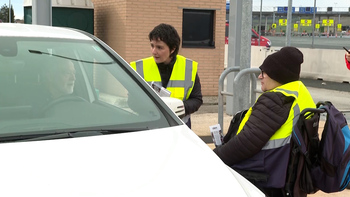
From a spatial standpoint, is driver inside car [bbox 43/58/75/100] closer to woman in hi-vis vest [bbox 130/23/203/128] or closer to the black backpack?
woman in hi-vis vest [bbox 130/23/203/128]

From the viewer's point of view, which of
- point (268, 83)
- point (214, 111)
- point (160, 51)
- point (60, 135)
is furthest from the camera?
point (214, 111)

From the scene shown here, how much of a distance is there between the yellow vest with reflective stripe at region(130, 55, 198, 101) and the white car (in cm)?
84

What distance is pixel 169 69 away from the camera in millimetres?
4301

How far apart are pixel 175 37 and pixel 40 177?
7.78 ft

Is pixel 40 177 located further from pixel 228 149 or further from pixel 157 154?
pixel 228 149

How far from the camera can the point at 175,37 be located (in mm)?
4254

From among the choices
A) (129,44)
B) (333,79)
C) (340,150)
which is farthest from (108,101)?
(333,79)

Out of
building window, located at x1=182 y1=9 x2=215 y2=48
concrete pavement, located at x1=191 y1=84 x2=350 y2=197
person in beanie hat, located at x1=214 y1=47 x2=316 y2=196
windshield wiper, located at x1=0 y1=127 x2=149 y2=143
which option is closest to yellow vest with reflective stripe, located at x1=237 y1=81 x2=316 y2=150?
person in beanie hat, located at x1=214 y1=47 x2=316 y2=196

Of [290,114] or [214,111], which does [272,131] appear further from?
[214,111]

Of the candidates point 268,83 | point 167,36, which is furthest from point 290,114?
point 167,36

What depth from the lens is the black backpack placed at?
3.05m

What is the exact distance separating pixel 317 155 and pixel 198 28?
985 cm

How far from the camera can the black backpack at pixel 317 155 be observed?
3053mm

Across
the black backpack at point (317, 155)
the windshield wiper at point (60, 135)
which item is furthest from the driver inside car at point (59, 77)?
the black backpack at point (317, 155)
